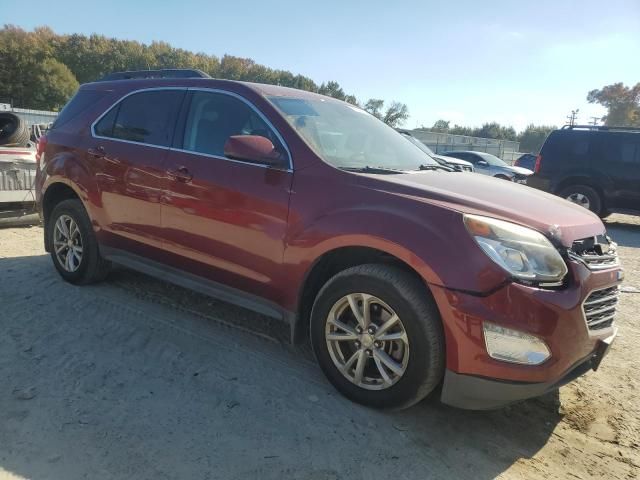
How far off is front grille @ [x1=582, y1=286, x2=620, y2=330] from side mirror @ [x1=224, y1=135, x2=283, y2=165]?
6.38 feet

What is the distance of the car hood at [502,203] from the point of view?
8.79 ft

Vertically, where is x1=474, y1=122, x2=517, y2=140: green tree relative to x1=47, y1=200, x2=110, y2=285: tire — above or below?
above

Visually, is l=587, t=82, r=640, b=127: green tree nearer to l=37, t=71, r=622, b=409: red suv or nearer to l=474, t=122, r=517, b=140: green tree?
l=474, t=122, r=517, b=140: green tree

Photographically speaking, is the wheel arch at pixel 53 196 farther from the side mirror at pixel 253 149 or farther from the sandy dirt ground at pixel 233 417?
the side mirror at pixel 253 149

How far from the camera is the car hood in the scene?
268 centimetres

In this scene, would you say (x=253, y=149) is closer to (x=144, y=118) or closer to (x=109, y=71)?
(x=144, y=118)

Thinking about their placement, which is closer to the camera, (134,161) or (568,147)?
(134,161)

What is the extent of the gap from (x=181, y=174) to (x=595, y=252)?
2.75 m

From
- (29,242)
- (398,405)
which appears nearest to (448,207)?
(398,405)

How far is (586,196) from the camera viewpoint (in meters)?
10.8

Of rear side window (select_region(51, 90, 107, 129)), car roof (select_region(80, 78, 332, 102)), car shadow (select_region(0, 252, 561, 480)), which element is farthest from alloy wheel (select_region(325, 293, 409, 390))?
rear side window (select_region(51, 90, 107, 129))

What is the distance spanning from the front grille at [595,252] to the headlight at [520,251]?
0.57ft

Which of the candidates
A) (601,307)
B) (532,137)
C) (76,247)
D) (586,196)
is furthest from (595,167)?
(532,137)

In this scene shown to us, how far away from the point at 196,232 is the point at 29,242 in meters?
3.86
